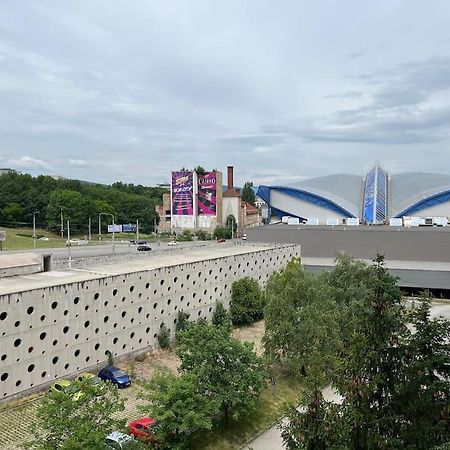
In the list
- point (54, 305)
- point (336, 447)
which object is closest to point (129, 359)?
point (54, 305)

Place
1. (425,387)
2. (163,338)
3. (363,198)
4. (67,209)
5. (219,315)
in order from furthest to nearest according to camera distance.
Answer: (363,198), (67,209), (219,315), (163,338), (425,387)

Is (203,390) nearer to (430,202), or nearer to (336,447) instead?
(336,447)

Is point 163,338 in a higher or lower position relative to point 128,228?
lower

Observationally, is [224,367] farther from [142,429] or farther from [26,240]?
[26,240]

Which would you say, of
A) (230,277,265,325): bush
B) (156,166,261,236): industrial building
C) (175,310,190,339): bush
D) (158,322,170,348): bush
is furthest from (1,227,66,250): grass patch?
(158,322,170,348): bush

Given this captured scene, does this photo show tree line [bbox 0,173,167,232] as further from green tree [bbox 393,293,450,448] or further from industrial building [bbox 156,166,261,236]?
green tree [bbox 393,293,450,448]

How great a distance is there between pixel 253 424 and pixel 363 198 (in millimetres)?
75072

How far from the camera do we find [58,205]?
76.6 meters

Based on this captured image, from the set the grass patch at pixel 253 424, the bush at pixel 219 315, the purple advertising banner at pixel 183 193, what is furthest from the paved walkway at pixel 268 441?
the purple advertising banner at pixel 183 193

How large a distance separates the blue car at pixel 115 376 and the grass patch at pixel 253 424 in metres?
5.52

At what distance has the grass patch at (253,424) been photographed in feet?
54.8

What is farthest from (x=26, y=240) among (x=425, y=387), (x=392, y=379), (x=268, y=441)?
(x=425, y=387)

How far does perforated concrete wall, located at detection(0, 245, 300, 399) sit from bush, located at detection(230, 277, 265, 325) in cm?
172

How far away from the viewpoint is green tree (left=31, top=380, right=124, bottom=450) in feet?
35.9
